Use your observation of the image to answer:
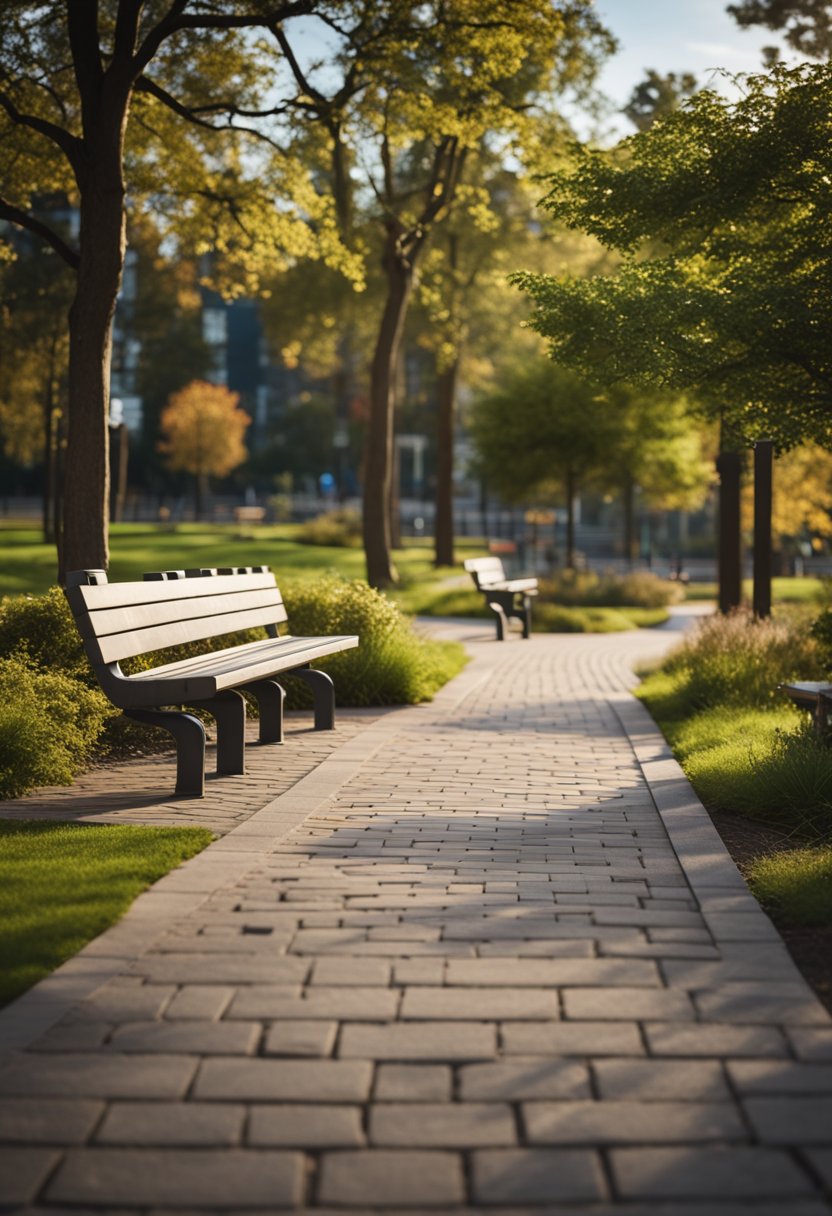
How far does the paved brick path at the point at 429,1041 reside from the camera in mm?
3064

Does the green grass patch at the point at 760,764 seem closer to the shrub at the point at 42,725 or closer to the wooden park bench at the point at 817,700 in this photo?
the wooden park bench at the point at 817,700

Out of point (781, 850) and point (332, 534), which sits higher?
point (332, 534)

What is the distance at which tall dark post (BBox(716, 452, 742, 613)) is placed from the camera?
726 inches

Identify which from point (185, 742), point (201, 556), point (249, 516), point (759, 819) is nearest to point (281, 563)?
point (201, 556)

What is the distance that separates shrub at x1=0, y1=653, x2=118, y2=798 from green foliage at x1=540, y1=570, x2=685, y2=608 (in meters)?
21.4

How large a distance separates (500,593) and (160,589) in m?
13.4

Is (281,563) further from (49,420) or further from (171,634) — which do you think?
(171,634)

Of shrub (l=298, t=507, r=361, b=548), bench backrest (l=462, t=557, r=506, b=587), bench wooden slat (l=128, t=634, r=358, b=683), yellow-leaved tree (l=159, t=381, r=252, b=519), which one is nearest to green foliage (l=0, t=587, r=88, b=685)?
bench wooden slat (l=128, t=634, r=358, b=683)

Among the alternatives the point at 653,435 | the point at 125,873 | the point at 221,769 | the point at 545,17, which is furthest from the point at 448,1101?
the point at 653,435

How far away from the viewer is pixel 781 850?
21.8 feet

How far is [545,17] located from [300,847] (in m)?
11.1

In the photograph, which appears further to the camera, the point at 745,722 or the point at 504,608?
the point at 504,608

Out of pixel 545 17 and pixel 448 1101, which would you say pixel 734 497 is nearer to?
pixel 545 17

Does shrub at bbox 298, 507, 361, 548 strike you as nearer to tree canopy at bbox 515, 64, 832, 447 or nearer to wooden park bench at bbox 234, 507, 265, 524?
wooden park bench at bbox 234, 507, 265, 524
